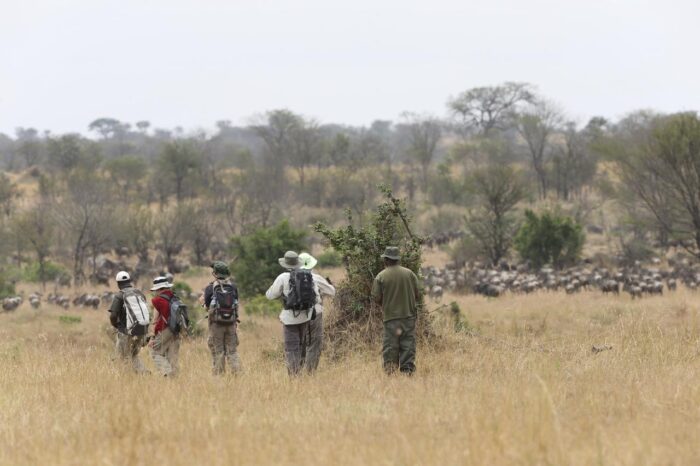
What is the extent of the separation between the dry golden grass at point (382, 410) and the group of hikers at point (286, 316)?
0.32 m

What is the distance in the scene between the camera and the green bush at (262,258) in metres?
21.9

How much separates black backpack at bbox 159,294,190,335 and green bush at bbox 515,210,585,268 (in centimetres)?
2098

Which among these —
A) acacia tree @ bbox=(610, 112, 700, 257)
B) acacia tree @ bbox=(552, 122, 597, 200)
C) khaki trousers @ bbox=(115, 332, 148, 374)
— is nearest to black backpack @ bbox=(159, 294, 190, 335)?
khaki trousers @ bbox=(115, 332, 148, 374)

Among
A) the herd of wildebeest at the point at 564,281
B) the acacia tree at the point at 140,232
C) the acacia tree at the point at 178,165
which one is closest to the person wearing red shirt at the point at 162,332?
the herd of wildebeest at the point at 564,281

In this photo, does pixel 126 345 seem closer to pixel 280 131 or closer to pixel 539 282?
pixel 539 282

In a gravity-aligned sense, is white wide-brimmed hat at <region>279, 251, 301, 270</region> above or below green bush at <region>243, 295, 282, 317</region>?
above

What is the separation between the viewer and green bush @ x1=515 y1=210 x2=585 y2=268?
27.8 m

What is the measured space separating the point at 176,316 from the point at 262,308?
1059 cm

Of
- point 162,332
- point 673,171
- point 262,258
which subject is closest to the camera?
point 162,332

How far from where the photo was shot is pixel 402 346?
854 centimetres

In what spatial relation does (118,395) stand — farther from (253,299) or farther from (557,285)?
(557,285)

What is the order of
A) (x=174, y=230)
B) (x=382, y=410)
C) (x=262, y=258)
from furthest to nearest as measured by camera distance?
(x=174, y=230), (x=262, y=258), (x=382, y=410)

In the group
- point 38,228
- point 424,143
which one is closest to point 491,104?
point 424,143

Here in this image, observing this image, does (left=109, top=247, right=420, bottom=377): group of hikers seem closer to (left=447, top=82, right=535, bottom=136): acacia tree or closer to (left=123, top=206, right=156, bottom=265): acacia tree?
(left=123, top=206, right=156, bottom=265): acacia tree
